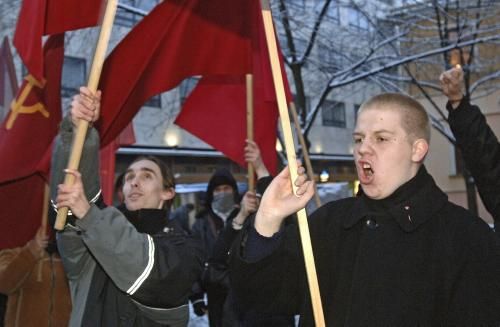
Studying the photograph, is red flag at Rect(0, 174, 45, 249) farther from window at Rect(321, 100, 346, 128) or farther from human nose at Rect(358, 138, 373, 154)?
window at Rect(321, 100, 346, 128)

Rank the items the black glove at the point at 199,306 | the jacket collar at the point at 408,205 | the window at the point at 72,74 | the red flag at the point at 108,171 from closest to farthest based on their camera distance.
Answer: the jacket collar at the point at 408,205 < the red flag at the point at 108,171 < the black glove at the point at 199,306 < the window at the point at 72,74

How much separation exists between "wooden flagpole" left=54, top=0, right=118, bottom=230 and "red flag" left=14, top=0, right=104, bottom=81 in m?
0.69

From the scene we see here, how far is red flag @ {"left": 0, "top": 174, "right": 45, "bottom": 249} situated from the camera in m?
4.08

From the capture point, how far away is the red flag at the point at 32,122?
3857mm

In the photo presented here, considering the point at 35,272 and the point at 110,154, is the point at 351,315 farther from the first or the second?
the point at 110,154

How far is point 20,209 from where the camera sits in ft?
13.7

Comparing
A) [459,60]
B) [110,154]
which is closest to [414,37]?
[459,60]

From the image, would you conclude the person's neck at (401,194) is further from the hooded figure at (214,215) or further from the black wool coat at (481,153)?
the hooded figure at (214,215)

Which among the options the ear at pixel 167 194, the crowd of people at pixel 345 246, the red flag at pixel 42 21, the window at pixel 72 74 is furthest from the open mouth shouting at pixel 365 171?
the window at pixel 72 74

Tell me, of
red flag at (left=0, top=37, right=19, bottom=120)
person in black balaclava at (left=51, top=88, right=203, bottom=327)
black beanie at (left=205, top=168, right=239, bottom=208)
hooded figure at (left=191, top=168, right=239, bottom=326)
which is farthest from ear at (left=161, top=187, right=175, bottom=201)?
black beanie at (left=205, top=168, right=239, bottom=208)

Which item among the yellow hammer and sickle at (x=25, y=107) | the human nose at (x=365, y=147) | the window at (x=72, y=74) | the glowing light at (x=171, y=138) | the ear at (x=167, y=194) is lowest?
the ear at (x=167, y=194)

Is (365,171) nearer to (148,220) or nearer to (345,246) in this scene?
(345,246)

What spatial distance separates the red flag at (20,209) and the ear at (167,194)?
4.19 feet

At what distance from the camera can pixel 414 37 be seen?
41.9ft
